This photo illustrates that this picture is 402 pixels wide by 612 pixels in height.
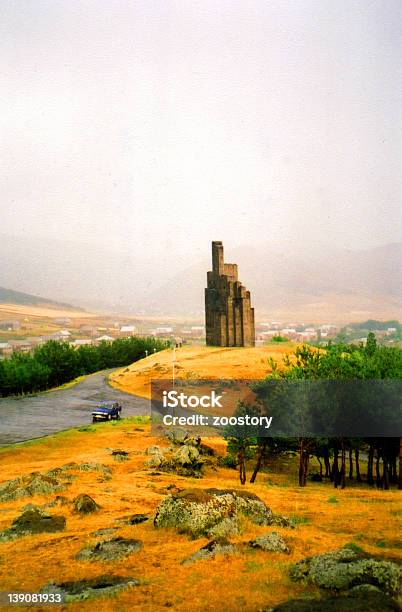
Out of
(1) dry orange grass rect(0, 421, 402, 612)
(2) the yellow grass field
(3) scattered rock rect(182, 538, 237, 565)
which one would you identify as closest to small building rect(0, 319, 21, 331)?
(2) the yellow grass field

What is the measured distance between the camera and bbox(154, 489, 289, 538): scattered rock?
1691 cm

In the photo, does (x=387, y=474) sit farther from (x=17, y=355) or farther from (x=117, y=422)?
(x=17, y=355)

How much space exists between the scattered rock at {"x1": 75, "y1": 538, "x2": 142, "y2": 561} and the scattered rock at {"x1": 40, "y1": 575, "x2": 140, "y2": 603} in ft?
4.23

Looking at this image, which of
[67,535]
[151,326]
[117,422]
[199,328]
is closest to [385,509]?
[67,535]

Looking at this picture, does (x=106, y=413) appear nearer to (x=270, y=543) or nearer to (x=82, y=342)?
(x=270, y=543)

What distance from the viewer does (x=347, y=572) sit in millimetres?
12820

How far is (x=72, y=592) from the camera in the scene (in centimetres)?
1339

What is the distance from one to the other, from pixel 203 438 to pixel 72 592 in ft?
98.0

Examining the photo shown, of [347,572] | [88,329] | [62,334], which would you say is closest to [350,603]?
[347,572]

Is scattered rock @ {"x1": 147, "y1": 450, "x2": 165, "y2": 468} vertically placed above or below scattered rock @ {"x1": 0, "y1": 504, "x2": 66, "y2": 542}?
below

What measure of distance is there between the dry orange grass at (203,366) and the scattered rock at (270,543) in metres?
46.9

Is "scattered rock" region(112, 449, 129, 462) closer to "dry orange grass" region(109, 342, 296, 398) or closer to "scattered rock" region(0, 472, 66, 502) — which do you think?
"scattered rock" region(0, 472, 66, 502)

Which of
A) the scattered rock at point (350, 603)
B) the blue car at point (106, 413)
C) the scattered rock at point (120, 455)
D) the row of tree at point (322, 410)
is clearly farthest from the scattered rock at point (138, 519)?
the blue car at point (106, 413)

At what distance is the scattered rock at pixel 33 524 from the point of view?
719 inches
